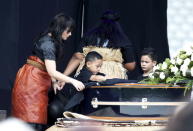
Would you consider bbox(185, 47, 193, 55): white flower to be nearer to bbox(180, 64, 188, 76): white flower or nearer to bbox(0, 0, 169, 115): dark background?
bbox(180, 64, 188, 76): white flower

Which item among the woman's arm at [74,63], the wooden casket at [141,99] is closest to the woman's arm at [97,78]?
the wooden casket at [141,99]

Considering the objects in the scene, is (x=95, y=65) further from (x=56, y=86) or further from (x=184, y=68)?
(x=184, y=68)

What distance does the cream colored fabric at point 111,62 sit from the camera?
3779 millimetres

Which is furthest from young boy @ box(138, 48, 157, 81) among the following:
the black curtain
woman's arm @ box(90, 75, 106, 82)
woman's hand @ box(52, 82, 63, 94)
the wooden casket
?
the wooden casket

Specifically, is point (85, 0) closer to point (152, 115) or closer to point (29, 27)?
point (29, 27)

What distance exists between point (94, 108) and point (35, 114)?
569 millimetres

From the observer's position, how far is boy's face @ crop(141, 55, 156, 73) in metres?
4.18

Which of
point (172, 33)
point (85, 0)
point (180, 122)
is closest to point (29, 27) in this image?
point (85, 0)

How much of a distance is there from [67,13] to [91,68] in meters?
1.12

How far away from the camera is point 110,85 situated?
3.08 m

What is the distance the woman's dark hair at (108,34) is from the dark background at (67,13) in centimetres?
66

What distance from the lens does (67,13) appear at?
458 cm

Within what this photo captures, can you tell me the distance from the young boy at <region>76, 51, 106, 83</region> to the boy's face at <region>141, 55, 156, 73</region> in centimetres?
62

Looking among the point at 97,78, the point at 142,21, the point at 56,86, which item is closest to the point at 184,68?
the point at 97,78
